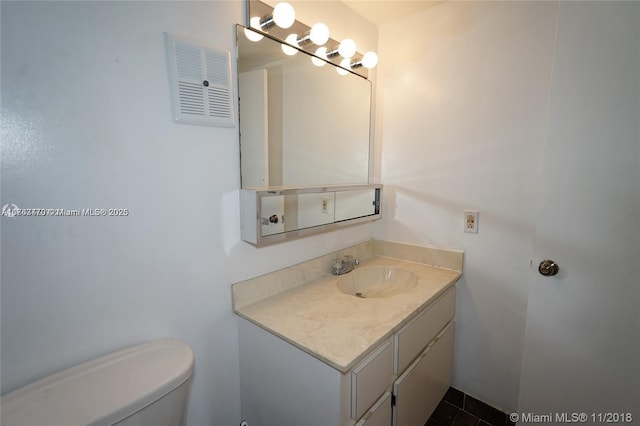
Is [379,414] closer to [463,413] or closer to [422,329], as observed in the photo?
[422,329]

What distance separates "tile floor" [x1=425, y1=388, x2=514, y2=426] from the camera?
1577 millimetres

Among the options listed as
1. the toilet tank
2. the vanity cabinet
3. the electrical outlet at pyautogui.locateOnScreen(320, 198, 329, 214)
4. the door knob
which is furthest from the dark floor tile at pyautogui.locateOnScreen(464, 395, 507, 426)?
the toilet tank

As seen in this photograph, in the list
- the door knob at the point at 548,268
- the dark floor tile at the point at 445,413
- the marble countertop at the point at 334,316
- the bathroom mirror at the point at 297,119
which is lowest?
the dark floor tile at the point at 445,413

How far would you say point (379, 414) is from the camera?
3.54ft

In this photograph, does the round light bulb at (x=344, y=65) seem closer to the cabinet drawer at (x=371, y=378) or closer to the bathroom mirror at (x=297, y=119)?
the bathroom mirror at (x=297, y=119)

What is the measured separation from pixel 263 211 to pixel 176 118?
446mm

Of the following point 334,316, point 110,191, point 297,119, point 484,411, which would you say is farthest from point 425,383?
point 110,191

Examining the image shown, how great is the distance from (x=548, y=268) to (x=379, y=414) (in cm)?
91

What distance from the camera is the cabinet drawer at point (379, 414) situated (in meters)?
1.02

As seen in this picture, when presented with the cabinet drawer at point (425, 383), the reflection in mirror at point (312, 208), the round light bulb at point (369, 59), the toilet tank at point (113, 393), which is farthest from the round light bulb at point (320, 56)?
the cabinet drawer at point (425, 383)

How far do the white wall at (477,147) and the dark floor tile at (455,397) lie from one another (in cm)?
5

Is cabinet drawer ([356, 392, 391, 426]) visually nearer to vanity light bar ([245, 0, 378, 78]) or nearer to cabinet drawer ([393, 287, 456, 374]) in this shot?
cabinet drawer ([393, 287, 456, 374])

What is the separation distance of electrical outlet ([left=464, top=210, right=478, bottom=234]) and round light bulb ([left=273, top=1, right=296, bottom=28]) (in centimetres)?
125

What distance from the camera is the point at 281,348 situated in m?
1.05
